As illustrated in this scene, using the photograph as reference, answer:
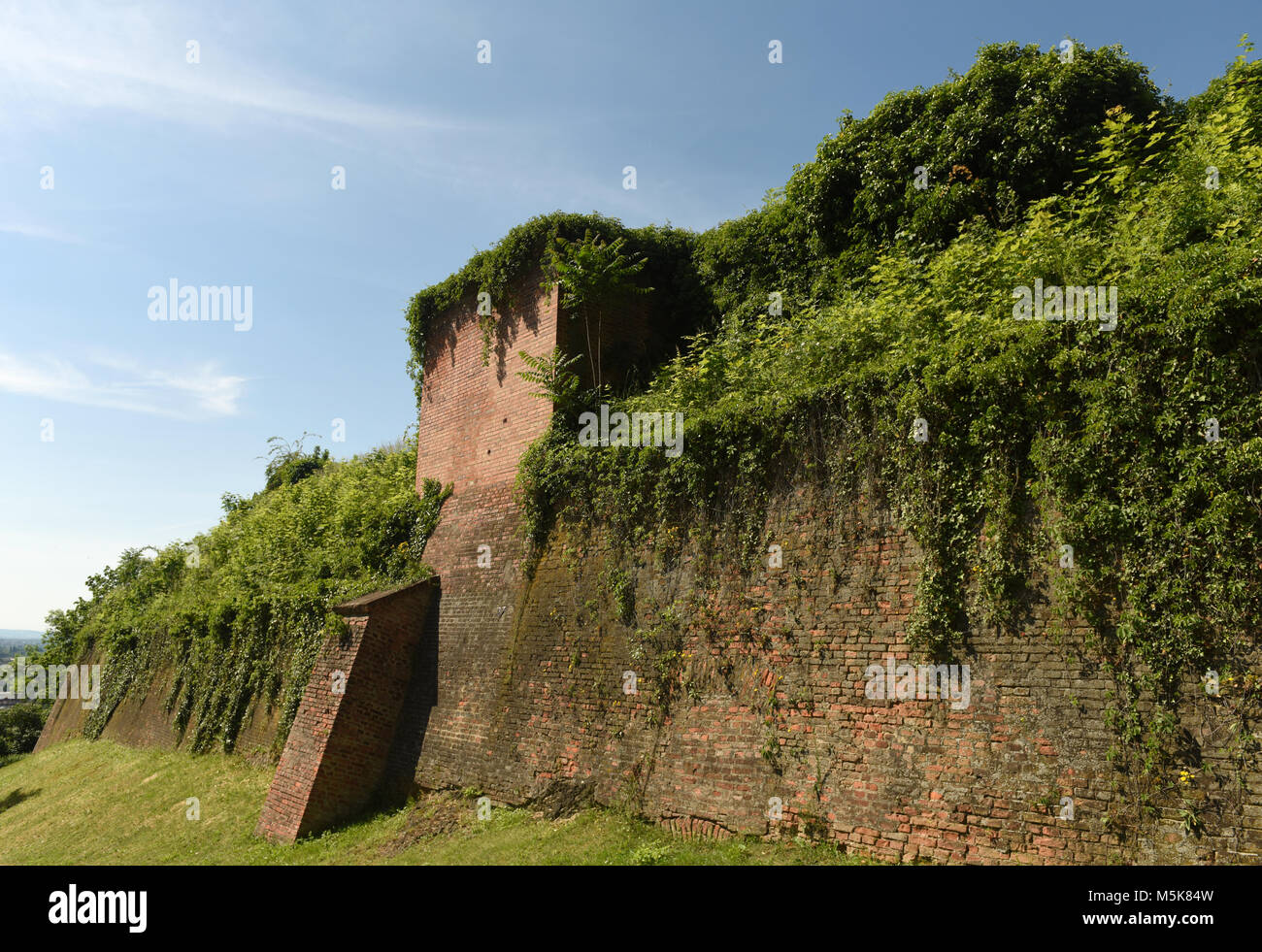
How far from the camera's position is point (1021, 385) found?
6266mm

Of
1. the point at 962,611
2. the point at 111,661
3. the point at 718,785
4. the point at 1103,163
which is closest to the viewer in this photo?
the point at 962,611

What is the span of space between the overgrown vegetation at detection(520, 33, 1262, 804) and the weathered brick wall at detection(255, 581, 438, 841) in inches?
131

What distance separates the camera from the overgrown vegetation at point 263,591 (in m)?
14.3

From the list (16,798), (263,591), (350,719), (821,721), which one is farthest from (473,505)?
(16,798)

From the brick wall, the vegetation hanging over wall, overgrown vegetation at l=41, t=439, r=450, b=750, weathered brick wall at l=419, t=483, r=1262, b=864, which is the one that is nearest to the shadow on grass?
overgrown vegetation at l=41, t=439, r=450, b=750

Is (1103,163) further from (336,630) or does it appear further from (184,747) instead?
(184,747)

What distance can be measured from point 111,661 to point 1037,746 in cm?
2909

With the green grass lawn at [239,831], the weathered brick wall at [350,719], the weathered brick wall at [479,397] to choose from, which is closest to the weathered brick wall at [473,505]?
the weathered brick wall at [479,397]

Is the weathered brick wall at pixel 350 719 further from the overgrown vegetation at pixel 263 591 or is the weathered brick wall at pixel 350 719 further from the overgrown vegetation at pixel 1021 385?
the overgrown vegetation at pixel 1021 385

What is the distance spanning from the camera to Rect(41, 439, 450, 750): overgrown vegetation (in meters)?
14.3

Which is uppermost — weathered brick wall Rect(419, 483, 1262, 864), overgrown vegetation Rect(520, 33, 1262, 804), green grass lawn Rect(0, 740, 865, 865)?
overgrown vegetation Rect(520, 33, 1262, 804)

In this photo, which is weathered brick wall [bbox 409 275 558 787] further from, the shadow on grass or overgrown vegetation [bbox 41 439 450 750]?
the shadow on grass

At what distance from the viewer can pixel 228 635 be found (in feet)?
59.4
